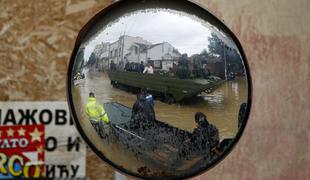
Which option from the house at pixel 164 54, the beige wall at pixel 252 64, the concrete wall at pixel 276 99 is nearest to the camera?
the house at pixel 164 54

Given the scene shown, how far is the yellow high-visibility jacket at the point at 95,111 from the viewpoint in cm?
96

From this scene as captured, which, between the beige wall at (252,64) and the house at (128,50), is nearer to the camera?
the house at (128,50)

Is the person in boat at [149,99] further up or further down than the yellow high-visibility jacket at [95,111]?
further up

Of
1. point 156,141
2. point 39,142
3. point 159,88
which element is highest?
point 159,88

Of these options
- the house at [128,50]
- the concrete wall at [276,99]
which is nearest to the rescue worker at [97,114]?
the house at [128,50]

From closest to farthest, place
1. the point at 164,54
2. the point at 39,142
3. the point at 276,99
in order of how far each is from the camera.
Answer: the point at 164,54 < the point at 39,142 < the point at 276,99

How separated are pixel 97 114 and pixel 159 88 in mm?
154

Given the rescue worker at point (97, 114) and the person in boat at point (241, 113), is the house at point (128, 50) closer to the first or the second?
the rescue worker at point (97, 114)

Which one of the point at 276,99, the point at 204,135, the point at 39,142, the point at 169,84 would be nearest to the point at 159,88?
the point at 169,84

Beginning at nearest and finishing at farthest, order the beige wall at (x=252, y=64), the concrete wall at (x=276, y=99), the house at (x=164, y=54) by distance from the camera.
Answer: the house at (x=164, y=54) → the beige wall at (x=252, y=64) → the concrete wall at (x=276, y=99)

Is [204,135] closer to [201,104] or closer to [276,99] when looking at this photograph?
[201,104]

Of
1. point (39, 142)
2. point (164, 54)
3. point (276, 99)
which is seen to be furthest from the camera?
point (276, 99)

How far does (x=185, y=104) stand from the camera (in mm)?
920

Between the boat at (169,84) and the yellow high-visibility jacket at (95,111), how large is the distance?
0.07m
